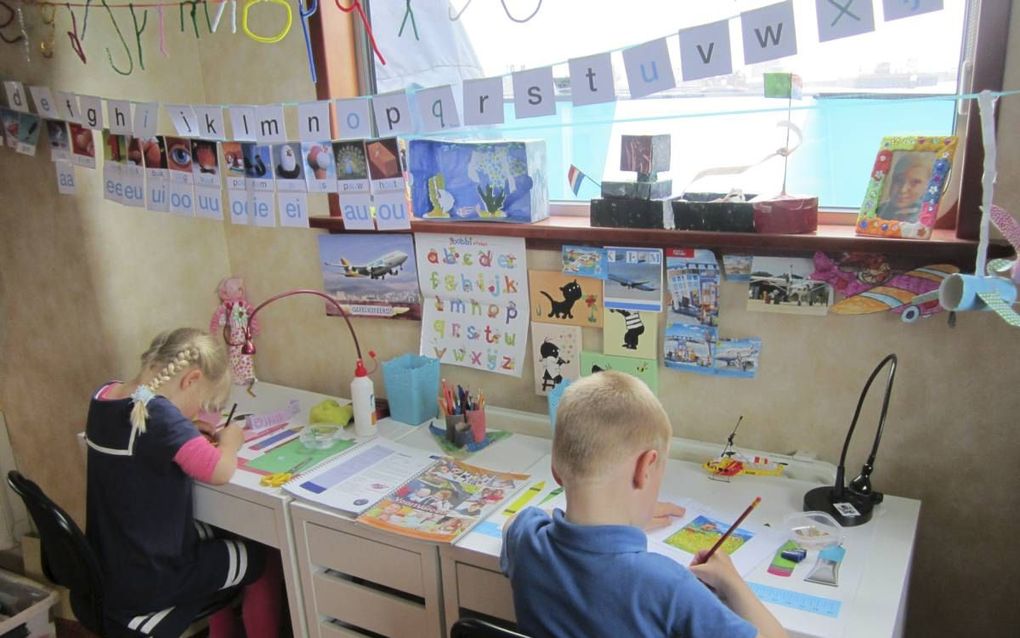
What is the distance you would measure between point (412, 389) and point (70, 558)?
2.77 ft

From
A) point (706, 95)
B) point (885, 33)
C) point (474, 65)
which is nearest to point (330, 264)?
point (474, 65)

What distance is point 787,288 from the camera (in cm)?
163

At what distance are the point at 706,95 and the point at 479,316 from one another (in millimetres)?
771

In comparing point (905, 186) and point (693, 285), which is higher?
point (905, 186)

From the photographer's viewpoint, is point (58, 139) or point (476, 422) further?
point (58, 139)

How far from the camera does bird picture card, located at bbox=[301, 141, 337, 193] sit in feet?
6.46

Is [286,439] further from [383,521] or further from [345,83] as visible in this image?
[345,83]

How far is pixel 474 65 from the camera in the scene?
2.02 m

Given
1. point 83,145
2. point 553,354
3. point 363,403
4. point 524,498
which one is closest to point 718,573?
point 524,498

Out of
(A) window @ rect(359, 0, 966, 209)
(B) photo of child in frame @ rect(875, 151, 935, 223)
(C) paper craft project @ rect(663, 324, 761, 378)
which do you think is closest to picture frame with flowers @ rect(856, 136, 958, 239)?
(B) photo of child in frame @ rect(875, 151, 935, 223)

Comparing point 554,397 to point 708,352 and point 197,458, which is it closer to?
point 708,352

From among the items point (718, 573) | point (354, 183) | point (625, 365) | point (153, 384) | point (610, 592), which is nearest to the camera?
point (610, 592)

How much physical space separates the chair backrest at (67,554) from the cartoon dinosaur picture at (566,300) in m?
1.16

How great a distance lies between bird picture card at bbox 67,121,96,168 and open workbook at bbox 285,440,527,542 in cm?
106
